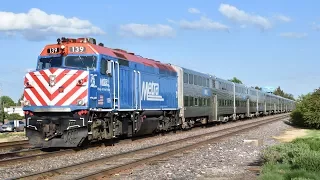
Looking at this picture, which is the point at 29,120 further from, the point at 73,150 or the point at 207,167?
the point at 207,167

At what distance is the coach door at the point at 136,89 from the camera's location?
65.0 ft

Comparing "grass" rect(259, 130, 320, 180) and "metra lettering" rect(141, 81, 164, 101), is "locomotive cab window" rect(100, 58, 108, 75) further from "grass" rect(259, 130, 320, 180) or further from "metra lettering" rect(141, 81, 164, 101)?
"grass" rect(259, 130, 320, 180)

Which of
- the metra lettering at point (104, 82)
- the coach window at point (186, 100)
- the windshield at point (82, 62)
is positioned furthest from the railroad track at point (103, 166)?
the coach window at point (186, 100)

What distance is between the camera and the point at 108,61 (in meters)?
17.0

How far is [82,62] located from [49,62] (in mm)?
1394

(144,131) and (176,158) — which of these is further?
(144,131)

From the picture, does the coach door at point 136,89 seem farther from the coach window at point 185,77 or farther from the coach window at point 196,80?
the coach window at point 196,80

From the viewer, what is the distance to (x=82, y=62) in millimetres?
16391

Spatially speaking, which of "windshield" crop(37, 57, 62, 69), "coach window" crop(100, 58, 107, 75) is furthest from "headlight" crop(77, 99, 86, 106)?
"windshield" crop(37, 57, 62, 69)

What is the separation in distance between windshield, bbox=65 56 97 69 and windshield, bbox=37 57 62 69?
35cm

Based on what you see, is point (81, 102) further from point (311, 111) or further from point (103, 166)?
point (311, 111)

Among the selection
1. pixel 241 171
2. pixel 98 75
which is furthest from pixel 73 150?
pixel 241 171

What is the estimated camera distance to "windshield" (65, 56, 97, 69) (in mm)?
16328

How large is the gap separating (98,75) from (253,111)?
4315 centimetres
